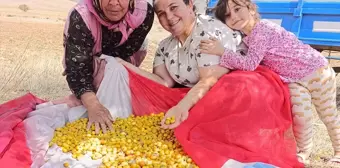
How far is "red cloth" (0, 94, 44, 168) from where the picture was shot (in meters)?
2.84

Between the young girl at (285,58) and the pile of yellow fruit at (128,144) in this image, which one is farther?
the young girl at (285,58)

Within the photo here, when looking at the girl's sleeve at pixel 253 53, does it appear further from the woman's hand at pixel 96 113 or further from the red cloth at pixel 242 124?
the woman's hand at pixel 96 113

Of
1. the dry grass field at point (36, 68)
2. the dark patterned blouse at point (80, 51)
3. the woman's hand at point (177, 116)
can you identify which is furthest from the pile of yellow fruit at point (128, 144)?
the dry grass field at point (36, 68)

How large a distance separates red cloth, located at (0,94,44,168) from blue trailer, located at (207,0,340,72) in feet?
14.9

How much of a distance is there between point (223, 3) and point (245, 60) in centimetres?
57

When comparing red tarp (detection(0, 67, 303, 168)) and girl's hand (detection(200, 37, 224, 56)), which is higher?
girl's hand (detection(200, 37, 224, 56))

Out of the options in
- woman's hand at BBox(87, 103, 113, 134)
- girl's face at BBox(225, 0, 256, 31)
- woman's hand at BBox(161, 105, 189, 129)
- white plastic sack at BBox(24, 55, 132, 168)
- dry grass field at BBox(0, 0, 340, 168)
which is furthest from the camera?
dry grass field at BBox(0, 0, 340, 168)

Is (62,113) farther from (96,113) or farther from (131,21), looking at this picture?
(131,21)

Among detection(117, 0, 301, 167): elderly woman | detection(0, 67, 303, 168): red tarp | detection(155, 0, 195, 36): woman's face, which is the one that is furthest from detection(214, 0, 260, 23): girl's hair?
detection(0, 67, 303, 168): red tarp

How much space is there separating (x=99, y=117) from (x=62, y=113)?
0.38 m

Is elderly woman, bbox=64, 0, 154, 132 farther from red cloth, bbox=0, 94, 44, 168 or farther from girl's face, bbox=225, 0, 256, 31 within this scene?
girl's face, bbox=225, 0, 256, 31

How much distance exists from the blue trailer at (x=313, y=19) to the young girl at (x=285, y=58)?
2.98m

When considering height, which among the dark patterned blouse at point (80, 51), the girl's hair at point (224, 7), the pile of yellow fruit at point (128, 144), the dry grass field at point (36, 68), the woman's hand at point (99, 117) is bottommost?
the dry grass field at point (36, 68)

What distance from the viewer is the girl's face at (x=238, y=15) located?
358cm
